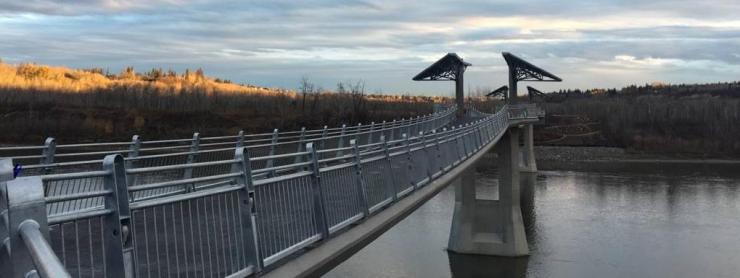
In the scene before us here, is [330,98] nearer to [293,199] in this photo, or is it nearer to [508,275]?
[508,275]

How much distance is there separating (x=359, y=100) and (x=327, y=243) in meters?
95.1

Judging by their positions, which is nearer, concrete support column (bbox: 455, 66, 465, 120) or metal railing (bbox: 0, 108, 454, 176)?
metal railing (bbox: 0, 108, 454, 176)

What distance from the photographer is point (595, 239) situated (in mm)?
37281

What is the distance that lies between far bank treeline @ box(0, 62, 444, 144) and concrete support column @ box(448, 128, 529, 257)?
183ft

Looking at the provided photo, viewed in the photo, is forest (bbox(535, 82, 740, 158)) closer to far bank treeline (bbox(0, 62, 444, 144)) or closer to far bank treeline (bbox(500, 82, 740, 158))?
far bank treeline (bbox(500, 82, 740, 158))

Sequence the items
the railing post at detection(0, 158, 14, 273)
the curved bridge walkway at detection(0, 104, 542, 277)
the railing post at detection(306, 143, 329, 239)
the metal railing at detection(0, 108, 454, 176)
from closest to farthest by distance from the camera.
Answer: the railing post at detection(0, 158, 14, 273) < the curved bridge walkway at detection(0, 104, 542, 277) < the railing post at detection(306, 143, 329, 239) < the metal railing at detection(0, 108, 454, 176)

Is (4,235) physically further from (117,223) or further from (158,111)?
(158,111)

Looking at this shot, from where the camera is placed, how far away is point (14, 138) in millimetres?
81312

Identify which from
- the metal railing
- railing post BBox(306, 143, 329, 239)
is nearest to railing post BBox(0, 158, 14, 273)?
the metal railing

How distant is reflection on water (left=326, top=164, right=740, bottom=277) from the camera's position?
31578mm

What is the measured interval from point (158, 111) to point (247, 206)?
325 feet

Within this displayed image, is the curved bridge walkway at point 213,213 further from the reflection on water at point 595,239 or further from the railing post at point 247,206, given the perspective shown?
the reflection on water at point 595,239

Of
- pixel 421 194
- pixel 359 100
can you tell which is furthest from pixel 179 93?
pixel 421 194

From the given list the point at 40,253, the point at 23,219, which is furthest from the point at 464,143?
the point at 40,253
